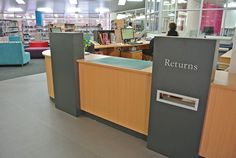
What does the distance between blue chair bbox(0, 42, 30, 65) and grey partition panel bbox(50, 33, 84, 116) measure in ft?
13.4

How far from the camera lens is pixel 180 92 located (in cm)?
186

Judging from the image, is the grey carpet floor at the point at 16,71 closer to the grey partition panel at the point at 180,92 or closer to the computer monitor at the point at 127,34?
the computer monitor at the point at 127,34

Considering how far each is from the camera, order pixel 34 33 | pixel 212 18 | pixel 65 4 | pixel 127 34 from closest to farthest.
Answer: pixel 127 34 → pixel 212 18 → pixel 34 33 → pixel 65 4

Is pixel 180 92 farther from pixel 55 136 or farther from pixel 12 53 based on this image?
pixel 12 53

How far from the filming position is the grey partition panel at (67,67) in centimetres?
279

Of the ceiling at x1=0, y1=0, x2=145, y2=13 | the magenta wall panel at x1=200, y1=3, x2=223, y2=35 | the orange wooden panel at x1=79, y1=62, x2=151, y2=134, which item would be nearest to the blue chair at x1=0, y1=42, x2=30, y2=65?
the orange wooden panel at x1=79, y1=62, x2=151, y2=134

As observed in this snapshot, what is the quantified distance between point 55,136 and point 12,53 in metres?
5.21

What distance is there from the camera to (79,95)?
3.01m

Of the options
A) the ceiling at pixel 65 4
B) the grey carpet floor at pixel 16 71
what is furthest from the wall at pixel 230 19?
the grey carpet floor at pixel 16 71

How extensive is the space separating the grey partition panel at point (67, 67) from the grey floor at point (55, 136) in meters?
0.23

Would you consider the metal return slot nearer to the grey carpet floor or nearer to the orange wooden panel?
the orange wooden panel

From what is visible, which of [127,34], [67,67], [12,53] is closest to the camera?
[67,67]

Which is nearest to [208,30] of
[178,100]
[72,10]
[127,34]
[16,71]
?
[127,34]

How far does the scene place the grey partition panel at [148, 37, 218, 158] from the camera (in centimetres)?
170
